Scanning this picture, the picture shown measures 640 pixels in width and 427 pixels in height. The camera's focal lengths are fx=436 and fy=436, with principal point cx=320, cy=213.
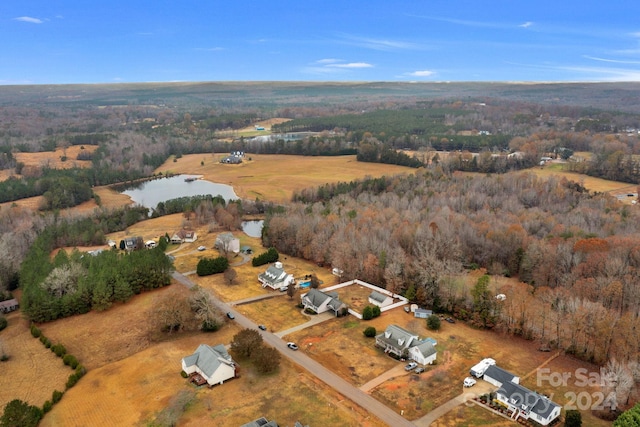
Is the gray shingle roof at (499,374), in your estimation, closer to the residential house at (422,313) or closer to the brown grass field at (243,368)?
the brown grass field at (243,368)

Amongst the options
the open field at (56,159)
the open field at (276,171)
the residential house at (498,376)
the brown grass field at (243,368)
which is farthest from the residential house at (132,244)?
the open field at (56,159)

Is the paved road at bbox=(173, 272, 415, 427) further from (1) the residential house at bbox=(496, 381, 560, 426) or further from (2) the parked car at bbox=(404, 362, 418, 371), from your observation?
(1) the residential house at bbox=(496, 381, 560, 426)

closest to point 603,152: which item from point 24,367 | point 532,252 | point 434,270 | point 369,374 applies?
point 532,252

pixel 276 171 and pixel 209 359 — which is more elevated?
pixel 209 359

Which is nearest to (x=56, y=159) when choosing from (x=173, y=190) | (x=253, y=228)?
(x=173, y=190)

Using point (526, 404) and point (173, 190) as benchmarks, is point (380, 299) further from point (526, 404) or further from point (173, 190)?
point (173, 190)

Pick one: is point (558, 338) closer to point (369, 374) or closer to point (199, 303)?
point (369, 374)
